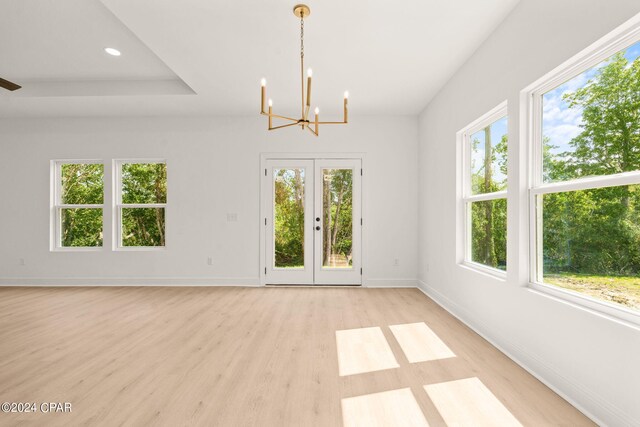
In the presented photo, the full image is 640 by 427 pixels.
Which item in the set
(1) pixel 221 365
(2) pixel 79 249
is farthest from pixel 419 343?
(2) pixel 79 249

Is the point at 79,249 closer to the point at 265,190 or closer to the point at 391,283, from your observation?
the point at 265,190

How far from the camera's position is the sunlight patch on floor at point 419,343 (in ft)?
8.26

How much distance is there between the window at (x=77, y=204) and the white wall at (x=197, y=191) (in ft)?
0.46

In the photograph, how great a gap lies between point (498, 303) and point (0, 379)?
3.80 metres

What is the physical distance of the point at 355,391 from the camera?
201cm

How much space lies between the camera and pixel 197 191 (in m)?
5.22

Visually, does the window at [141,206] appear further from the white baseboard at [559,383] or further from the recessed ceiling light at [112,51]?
the white baseboard at [559,383]

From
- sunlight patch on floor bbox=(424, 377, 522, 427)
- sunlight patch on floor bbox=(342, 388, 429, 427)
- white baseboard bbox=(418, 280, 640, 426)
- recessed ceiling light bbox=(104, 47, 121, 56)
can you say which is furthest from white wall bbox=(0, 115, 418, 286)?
sunlight patch on floor bbox=(342, 388, 429, 427)

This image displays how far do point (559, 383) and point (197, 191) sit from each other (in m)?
4.98

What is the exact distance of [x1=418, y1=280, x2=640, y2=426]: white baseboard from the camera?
166 cm

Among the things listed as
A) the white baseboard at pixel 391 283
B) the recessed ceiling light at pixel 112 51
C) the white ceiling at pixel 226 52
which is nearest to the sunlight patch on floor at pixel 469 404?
the white ceiling at pixel 226 52

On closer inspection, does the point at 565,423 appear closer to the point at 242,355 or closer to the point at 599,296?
the point at 599,296

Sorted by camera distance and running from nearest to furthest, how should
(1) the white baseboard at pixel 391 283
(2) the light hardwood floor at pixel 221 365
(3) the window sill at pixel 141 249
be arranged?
(2) the light hardwood floor at pixel 221 365 < (1) the white baseboard at pixel 391 283 < (3) the window sill at pixel 141 249

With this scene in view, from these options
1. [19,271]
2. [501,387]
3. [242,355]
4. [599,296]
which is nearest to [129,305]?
[242,355]
